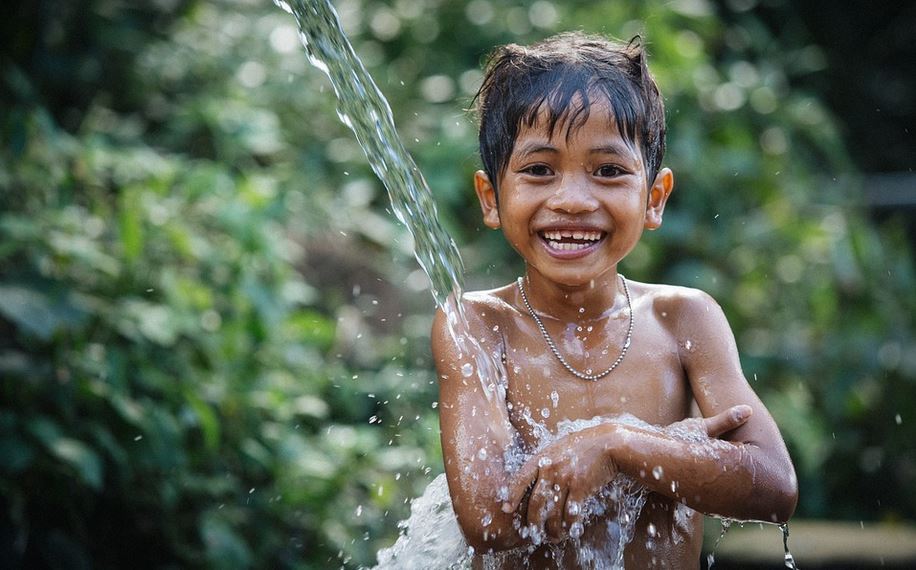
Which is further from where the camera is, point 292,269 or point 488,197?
point 292,269

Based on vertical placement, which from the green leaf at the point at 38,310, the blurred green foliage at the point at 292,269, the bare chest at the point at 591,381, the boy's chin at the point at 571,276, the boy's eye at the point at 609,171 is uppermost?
the boy's eye at the point at 609,171

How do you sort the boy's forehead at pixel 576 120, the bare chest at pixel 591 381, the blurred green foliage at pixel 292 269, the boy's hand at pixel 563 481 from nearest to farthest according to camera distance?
the boy's hand at pixel 563 481 → the boy's forehead at pixel 576 120 → the bare chest at pixel 591 381 → the blurred green foliage at pixel 292 269

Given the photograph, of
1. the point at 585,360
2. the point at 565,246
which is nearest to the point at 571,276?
the point at 565,246

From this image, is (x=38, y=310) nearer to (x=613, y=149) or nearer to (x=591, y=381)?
(x=591, y=381)

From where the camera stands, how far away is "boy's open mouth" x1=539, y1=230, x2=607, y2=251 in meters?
2.03

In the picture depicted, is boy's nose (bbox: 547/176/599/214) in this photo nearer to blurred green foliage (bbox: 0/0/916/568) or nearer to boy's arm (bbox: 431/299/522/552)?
boy's arm (bbox: 431/299/522/552)

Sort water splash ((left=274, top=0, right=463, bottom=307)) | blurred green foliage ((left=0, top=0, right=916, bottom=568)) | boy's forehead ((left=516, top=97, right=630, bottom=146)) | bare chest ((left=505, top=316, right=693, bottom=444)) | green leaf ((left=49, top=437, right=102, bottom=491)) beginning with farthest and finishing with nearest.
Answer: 1. blurred green foliage ((left=0, top=0, right=916, bottom=568))
2. green leaf ((left=49, top=437, right=102, bottom=491))
3. water splash ((left=274, top=0, right=463, bottom=307))
4. bare chest ((left=505, top=316, right=693, bottom=444))
5. boy's forehead ((left=516, top=97, right=630, bottom=146))

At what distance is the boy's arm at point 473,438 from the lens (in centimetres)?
191

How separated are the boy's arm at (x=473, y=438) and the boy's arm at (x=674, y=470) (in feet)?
0.14

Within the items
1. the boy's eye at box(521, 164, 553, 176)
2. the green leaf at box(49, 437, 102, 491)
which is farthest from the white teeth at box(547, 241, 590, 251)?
the green leaf at box(49, 437, 102, 491)

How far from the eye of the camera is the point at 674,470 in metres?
1.88

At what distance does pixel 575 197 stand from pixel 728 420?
44 cm

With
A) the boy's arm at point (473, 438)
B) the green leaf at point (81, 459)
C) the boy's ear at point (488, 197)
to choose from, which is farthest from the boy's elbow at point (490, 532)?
the green leaf at point (81, 459)

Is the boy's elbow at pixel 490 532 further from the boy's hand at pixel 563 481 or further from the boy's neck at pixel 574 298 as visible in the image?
the boy's neck at pixel 574 298
